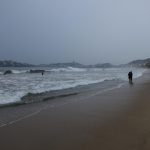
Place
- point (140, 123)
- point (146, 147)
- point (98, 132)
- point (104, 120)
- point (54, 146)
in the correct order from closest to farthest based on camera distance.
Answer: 1. point (146, 147)
2. point (54, 146)
3. point (98, 132)
4. point (140, 123)
5. point (104, 120)

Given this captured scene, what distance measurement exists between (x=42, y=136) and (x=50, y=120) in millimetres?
1965

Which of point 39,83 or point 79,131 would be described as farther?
point 39,83

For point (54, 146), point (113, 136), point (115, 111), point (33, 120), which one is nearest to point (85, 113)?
point (115, 111)

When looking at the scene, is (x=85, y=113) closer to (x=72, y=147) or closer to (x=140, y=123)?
(x=140, y=123)

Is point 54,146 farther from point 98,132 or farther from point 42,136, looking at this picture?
point 98,132

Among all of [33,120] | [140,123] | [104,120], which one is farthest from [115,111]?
[33,120]

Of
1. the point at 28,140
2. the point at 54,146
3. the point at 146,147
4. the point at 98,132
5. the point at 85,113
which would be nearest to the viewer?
the point at 146,147

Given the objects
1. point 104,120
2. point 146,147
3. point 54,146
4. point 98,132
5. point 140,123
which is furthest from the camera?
point 104,120

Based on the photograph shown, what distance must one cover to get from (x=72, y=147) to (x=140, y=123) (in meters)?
2.69

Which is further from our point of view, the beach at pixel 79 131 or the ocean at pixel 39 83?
the ocean at pixel 39 83

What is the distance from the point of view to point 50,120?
8.21m

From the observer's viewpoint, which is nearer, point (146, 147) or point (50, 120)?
point (146, 147)

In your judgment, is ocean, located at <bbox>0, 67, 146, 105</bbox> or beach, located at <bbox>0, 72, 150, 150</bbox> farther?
ocean, located at <bbox>0, 67, 146, 105</bbox>

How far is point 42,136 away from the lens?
6246mm
